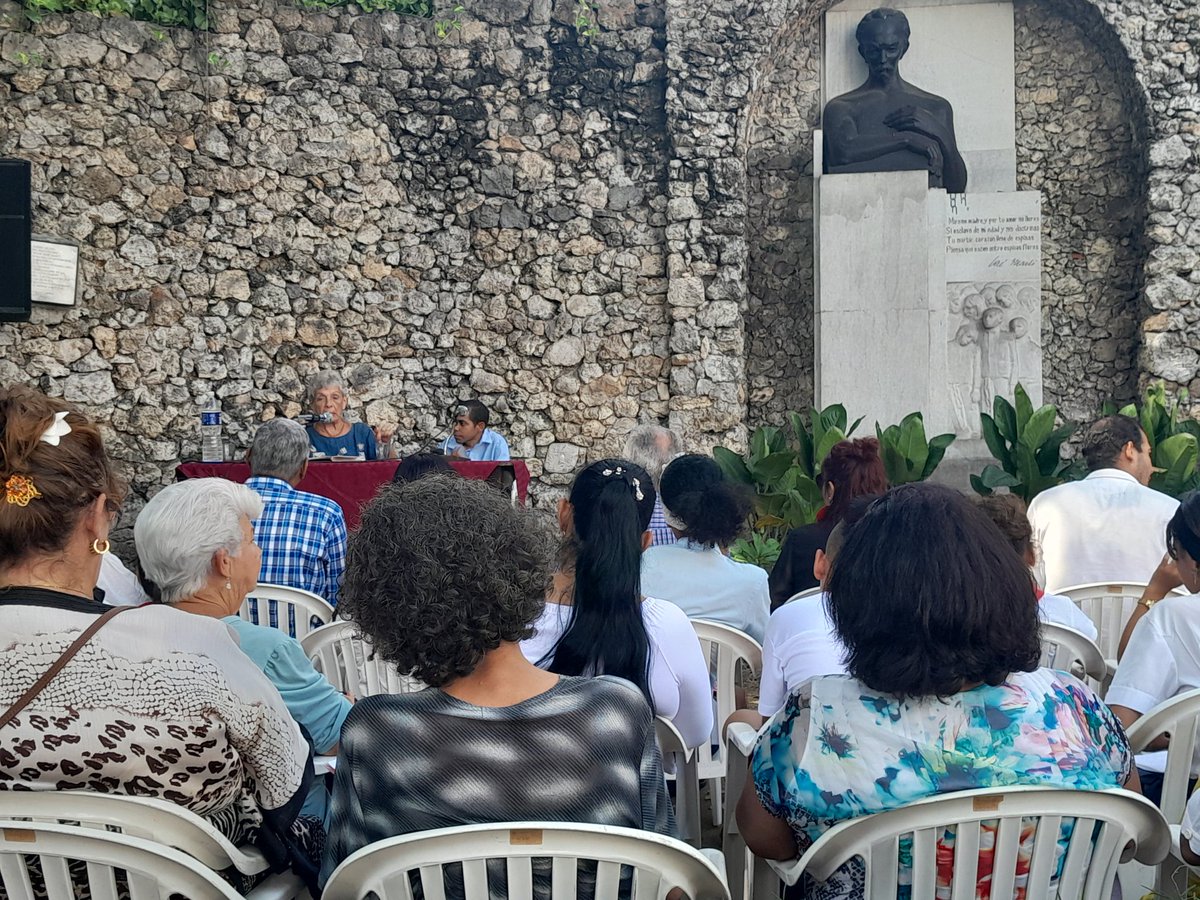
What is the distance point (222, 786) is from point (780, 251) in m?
6.99

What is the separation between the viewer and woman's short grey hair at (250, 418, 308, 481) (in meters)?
3.46

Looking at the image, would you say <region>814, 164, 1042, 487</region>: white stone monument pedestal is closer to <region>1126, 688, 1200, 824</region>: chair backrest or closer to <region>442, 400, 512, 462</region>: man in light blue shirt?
<region>442, 400, 512, 462</region>: man in light blue shirt

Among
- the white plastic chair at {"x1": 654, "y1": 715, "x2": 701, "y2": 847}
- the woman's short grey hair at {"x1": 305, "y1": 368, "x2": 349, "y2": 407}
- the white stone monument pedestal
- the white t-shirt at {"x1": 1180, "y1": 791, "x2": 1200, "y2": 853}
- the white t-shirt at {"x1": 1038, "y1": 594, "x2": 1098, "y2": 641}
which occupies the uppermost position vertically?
the white stone monument pedestal

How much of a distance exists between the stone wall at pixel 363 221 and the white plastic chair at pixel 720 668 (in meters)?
4.97

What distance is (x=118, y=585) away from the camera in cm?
288

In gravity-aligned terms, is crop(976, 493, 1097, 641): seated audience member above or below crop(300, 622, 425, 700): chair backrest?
above

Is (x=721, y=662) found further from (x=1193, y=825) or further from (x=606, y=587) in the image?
(x=1193, y=825)

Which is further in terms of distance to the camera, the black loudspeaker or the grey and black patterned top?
the black loudspeaker

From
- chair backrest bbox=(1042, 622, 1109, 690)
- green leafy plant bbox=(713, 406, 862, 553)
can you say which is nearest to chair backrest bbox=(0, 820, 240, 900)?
chair backrest bbox=(1042, 622, 1109, 690)

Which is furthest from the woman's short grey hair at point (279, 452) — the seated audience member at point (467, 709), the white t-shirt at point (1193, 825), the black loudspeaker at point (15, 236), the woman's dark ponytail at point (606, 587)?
the black loudspeaker at point (15, 236)

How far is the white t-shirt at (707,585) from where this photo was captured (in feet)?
8.98

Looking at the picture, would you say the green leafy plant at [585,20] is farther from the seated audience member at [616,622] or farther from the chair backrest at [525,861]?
the chair backrest at [525,861]

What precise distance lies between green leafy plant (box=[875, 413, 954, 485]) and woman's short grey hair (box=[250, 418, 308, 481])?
2.83m

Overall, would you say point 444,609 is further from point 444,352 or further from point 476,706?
point 444,352
